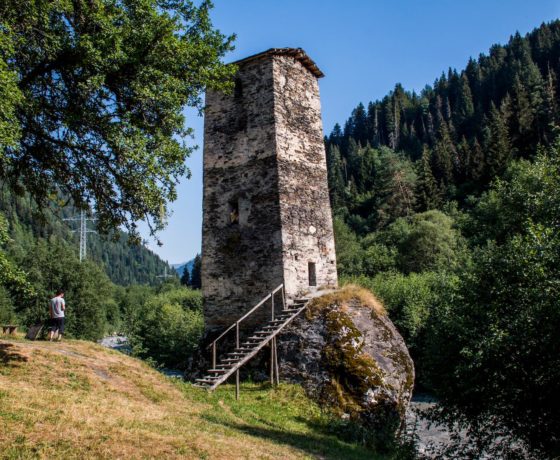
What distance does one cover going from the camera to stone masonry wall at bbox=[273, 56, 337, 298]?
55.9 ft

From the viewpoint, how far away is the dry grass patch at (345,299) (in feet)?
53.5

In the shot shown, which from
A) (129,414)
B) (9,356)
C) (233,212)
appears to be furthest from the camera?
(233,212)

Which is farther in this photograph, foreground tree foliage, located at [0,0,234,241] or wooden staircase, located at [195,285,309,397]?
wooden staircase, located at [195,285,309,397]

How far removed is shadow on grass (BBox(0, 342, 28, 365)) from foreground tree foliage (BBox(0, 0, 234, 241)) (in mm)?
3910

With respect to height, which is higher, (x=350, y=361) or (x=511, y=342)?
(x=511, y=342)

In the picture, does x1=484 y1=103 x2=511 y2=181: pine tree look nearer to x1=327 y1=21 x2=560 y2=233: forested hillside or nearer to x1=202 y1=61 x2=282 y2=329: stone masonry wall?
x1=327 y1=21 x2=560 y2=233: forested hillside

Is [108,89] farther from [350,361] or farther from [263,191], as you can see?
[350,361]

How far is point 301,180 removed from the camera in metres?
18.0

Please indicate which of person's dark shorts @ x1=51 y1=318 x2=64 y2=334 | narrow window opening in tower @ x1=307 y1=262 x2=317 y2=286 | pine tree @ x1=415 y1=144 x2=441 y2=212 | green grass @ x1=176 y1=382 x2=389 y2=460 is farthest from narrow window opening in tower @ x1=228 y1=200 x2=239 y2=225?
pine tree @ x1=415 y1=144 x2=441 y2=212

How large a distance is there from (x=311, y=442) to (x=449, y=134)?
9909cm

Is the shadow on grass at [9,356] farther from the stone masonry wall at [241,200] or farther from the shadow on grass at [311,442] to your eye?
the stone masonry wall at [241,200]

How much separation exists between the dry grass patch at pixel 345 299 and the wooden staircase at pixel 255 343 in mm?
387

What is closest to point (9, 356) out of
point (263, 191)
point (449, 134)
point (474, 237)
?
point (263, 191)

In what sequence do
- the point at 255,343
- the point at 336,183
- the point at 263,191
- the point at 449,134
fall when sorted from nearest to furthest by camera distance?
the point at 255,343 < the point at 263,191 < the point at 336,183 < the point at 449,134
